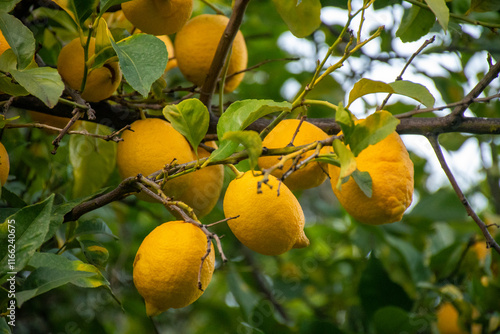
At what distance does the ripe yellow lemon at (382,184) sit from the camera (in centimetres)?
73

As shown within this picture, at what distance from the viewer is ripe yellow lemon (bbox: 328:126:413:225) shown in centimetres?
73

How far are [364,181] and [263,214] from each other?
0.47 ft

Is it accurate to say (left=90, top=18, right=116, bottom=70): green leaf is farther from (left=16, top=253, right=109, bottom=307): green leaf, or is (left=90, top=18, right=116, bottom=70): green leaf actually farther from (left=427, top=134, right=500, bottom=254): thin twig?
(left=427, top=134, right=500, bottom=254): thin twig

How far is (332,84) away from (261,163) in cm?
81

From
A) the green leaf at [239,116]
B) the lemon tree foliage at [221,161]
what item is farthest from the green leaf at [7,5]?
the green leaf at [239,116]

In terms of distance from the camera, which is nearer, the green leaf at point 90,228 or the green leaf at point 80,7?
the green leaf at point 80,7

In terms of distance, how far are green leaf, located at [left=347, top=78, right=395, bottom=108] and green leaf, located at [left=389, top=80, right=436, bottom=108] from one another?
0.01 meters

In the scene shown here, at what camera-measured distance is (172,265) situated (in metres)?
0.65

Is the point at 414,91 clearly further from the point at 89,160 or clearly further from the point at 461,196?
the point at 89,160

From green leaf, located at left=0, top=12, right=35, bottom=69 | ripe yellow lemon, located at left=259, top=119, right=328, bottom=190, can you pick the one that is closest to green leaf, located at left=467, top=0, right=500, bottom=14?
ripe yellow lemon, located at left=259, top=119, right=328, bottom=190

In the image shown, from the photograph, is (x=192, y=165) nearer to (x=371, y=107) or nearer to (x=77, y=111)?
(x=77, y=111)

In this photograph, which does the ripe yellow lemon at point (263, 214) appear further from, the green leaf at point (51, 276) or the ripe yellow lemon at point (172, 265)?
the green leaf at point (51, 276)

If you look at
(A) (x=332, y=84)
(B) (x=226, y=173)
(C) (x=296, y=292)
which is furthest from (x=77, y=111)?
(C) (x=296, y=292)

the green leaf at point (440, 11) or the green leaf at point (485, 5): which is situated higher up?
the green leaf at point (440, 11)
